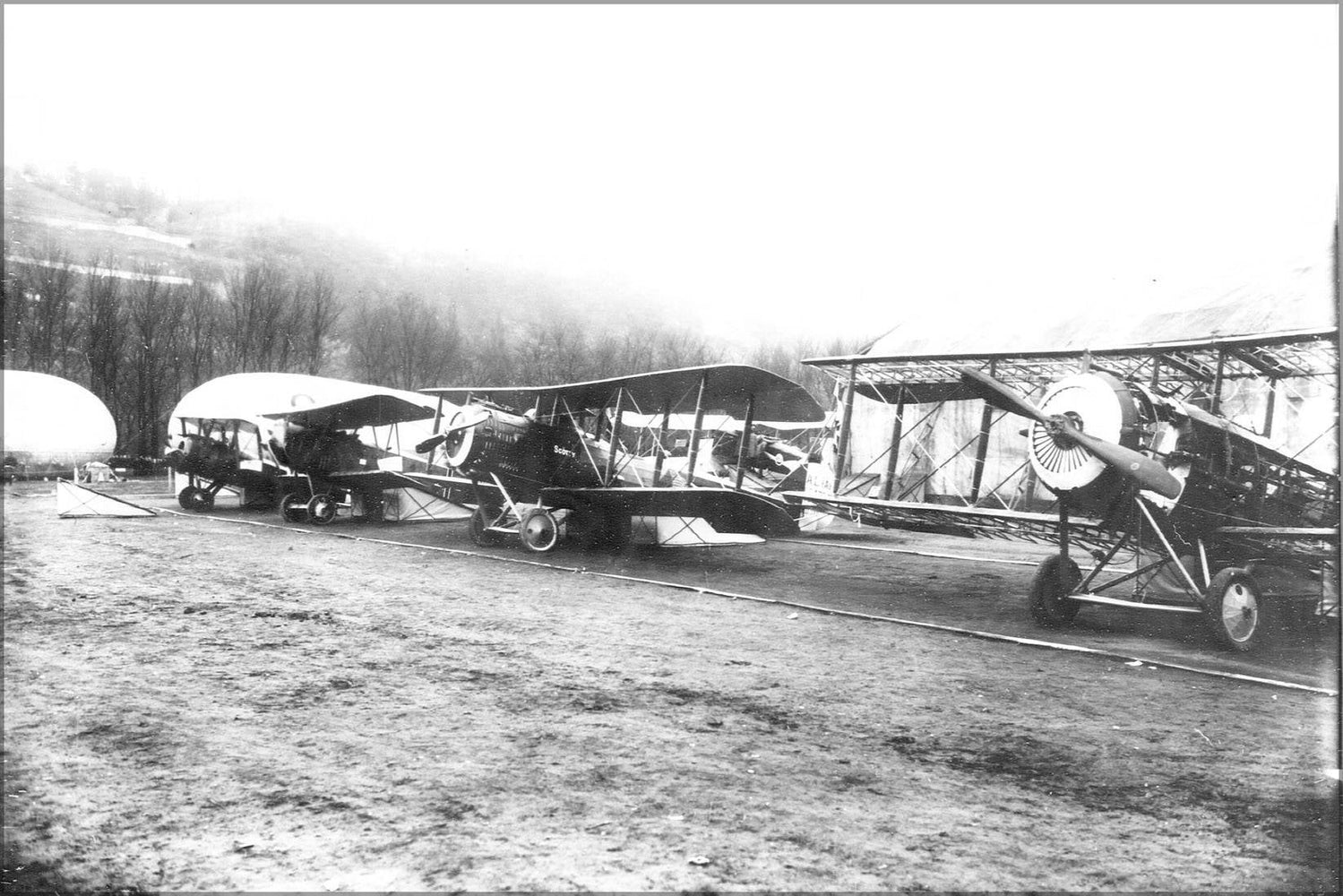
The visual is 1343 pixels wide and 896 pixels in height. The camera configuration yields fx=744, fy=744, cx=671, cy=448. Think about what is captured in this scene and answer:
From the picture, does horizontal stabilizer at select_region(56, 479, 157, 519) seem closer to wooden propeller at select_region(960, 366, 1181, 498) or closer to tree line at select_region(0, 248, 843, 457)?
tree line at select_region(0, 248, 843, 457)

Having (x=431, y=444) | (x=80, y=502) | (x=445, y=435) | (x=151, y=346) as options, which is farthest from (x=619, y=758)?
(x=80, y=502)

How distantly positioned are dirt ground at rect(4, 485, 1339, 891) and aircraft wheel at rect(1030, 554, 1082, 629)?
0.26 metres

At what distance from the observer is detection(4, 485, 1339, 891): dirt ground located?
7.85 ft

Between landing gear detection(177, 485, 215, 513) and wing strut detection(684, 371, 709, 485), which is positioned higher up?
wing strut detection(684, 371, 709, 485)

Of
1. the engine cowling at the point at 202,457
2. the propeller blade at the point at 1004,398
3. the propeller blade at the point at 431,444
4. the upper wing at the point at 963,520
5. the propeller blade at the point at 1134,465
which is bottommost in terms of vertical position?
the engine cowling at the point at 202,457

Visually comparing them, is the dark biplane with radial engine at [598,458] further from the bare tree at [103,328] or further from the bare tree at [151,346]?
the bare tree at [103,328]

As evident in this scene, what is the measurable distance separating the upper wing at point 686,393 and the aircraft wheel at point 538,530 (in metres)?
1.79

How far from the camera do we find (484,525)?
13219 mm

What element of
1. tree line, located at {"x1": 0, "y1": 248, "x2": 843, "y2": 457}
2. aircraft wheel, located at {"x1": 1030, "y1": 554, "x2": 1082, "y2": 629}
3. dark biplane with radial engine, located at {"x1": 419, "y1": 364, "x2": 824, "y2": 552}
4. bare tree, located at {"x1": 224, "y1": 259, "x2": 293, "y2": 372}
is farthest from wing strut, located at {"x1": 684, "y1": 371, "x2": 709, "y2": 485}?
bare tree, located at {"x1": 224, "y1": 259, "x2": 293, "y2": 372}

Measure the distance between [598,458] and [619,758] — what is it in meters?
9.10

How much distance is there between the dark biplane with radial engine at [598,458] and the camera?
10852mm

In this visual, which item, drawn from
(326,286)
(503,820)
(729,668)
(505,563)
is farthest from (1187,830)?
(326,286)

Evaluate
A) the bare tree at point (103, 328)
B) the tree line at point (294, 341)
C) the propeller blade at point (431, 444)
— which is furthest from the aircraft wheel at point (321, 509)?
the propeller blade at point (431, 444)

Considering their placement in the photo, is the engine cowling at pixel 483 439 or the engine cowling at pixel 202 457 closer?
the engine cowling at pixel 483 439
